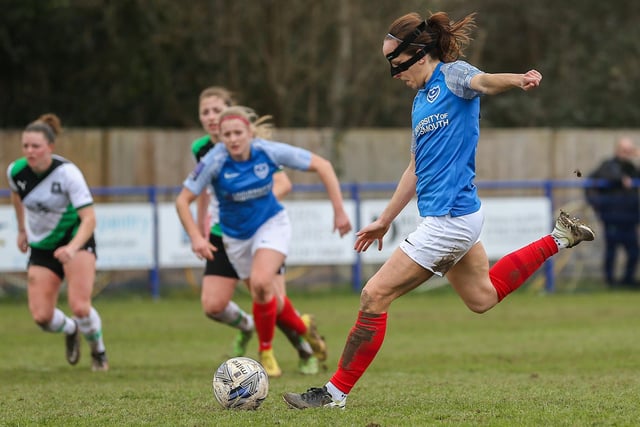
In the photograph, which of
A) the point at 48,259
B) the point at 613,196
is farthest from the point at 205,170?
the point at 613,196

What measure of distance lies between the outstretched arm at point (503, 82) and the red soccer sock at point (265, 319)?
11.5 feet

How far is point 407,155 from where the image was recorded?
727 inches

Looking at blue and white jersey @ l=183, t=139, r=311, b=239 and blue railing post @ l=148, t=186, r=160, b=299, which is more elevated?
blue and white jersey @ l=183, t=139, r=311, b=239

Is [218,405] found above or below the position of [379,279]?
below

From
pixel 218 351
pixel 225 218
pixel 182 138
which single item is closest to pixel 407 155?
pixel 182 138

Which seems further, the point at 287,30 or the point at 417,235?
the point at 287,30

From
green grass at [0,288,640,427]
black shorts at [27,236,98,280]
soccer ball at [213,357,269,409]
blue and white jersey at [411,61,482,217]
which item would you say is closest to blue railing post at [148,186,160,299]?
green grass at [0,288,640,427]

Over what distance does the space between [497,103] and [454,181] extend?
16.2 metres

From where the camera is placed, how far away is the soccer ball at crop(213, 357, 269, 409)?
6598 mm

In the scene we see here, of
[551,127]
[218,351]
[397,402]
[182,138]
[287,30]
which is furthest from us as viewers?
[551,127]

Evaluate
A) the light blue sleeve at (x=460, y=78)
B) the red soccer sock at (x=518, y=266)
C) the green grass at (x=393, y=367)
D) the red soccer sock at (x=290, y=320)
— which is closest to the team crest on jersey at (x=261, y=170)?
the red soccer sock at (x=290, y=320)

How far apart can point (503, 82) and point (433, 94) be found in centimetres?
62

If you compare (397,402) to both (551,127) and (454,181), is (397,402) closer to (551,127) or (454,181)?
(454,181)

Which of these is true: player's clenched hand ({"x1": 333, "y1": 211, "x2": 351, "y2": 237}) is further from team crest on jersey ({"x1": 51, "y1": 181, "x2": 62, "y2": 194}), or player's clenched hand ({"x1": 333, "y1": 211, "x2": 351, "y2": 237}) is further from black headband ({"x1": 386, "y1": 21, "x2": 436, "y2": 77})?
team crest on jersey ({"x1": 51, "y1": 181, "x2": 62, "y2": 194})
